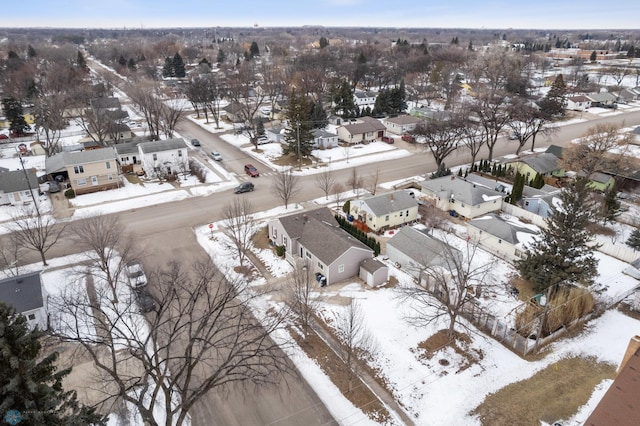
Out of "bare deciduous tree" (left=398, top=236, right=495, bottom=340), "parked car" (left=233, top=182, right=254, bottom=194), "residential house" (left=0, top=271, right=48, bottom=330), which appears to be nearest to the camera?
"residential house" (left=0, top=271, right=48, bottom=330)

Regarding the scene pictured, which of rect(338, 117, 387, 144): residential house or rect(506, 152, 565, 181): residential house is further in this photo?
rect(338, 117, 387, 144): residential house

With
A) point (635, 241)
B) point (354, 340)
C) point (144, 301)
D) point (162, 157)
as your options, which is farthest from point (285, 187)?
point (635, 241)

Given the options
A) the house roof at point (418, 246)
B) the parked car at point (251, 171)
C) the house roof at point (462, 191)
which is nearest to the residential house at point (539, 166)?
the house roof at point (462, 191)

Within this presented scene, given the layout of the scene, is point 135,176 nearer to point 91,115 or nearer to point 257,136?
point 91,115

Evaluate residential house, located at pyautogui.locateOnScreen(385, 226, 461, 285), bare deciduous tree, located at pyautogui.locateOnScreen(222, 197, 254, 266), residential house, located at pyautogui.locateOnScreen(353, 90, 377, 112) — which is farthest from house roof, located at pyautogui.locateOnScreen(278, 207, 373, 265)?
residential house, located at pyautogui.locateOnScreen(353, 90, 377, 112)

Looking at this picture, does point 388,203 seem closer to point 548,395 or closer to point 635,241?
point 635,241

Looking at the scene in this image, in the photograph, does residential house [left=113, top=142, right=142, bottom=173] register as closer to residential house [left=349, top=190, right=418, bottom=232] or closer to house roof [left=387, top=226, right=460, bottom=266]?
residential house [left=349, top=190, right=418, bottom=232]

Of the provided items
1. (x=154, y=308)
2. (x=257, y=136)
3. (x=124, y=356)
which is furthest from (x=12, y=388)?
(x=257, y=136)
